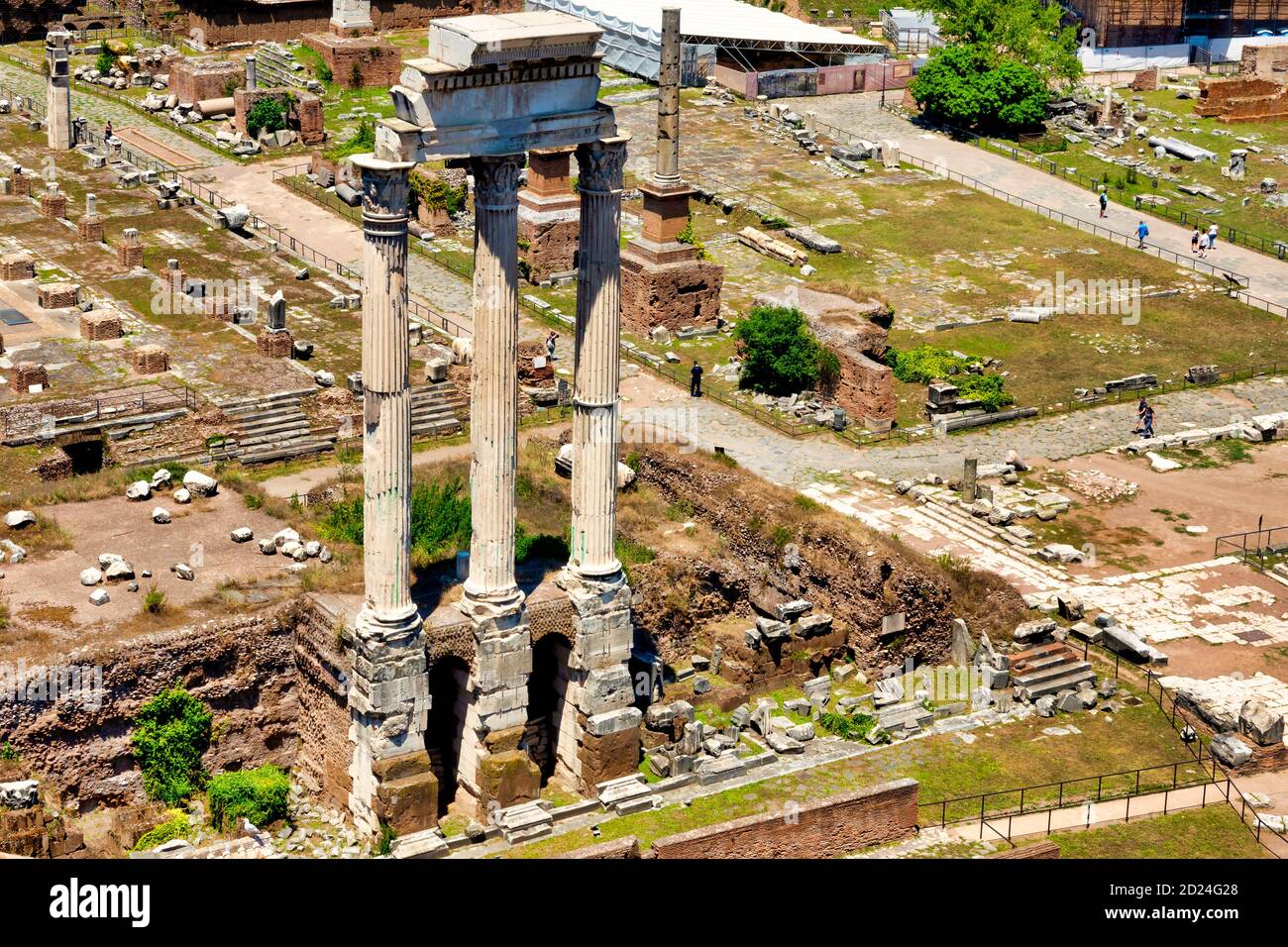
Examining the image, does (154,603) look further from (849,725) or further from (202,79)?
(202,79)

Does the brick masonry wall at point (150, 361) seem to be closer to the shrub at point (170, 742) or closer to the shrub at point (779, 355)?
the shrub at point (779, 355)

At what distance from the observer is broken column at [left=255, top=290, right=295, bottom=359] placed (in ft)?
238

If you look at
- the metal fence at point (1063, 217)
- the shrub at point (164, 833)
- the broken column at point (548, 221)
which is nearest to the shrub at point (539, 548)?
the shrub at point (164, 833)

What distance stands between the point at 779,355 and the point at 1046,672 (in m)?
18.7

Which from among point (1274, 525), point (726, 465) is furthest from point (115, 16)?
point (1274, 525)

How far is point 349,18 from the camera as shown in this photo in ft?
363

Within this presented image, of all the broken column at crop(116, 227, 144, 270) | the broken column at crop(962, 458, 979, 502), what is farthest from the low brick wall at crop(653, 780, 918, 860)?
the broken column at crop(116, 227, 144, 270)

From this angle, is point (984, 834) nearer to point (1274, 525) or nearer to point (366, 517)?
point (366, 517)

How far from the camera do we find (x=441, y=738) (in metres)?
52.5

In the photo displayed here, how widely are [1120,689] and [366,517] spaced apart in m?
19.2

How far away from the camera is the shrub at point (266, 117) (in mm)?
97750

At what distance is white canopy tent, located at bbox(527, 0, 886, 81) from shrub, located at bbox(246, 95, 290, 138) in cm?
1426

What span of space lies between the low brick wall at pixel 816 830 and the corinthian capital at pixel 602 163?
12629 millimetres

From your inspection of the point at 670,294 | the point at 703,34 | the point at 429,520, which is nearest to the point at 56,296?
the point at 670,294
